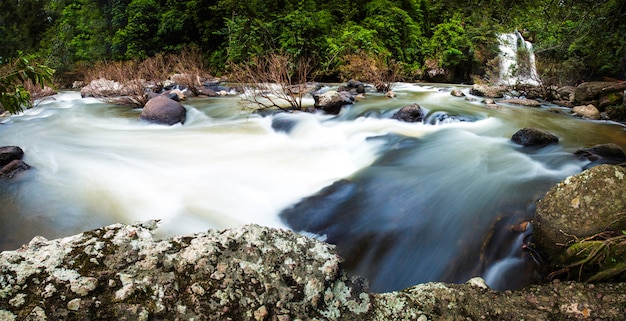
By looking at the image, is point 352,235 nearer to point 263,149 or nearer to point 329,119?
point 263,149

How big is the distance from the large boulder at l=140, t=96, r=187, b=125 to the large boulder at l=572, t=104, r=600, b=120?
383 inches

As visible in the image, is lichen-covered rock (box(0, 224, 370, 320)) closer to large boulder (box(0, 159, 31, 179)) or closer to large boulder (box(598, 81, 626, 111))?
large boulder (box(0, 159, 31, 179))

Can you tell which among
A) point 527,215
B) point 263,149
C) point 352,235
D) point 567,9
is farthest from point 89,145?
point 567,9

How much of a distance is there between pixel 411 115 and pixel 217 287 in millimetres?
6943

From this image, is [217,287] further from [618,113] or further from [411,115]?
[618,113]

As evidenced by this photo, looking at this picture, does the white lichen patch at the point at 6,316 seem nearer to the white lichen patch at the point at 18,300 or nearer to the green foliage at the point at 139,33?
the white lichen patch at the point at 18,300

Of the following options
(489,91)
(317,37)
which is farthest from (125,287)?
(317,37)

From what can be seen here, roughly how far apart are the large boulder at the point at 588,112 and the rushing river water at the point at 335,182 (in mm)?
562

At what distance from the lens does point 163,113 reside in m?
8.22

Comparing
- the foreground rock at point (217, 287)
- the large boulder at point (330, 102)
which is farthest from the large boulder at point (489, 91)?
the foreground rock at point (217, 287)

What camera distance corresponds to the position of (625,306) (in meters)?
1.78

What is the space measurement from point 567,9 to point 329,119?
4.79 m

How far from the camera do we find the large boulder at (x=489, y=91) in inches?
444

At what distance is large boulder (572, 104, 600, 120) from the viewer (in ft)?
26.2
